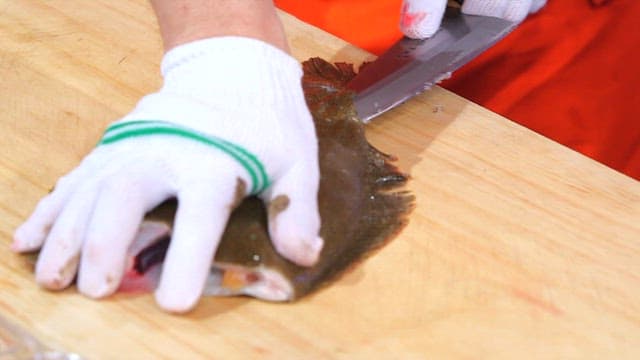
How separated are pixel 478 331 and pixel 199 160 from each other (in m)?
0.31

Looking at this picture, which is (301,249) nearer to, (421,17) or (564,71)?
(421,17)

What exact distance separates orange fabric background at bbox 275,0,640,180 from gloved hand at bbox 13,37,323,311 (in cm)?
42

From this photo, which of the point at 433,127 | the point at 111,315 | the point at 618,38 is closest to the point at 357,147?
the point at 433,127

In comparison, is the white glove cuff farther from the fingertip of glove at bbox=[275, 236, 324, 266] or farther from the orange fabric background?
the orange fabric background

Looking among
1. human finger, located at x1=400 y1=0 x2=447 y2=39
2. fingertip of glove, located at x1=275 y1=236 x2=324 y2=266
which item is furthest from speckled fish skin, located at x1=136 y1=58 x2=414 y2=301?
human finger, located at x1=400 y1=0 x2=447 y2=39

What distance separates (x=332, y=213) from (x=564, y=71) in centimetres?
50

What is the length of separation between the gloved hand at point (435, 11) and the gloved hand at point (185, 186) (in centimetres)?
32

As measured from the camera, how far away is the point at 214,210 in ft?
2.37

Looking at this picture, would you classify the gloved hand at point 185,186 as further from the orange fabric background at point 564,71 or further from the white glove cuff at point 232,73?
the orange fabric background at point 564,71

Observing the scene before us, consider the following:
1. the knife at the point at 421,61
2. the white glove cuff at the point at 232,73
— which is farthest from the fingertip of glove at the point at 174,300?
the knife at the point at 421,61

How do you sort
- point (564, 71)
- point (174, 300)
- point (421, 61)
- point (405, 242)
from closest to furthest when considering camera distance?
point (174, 300)
point (405, 242)
point (421, 61)
point (564, 71)

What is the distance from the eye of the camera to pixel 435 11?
1.04 m

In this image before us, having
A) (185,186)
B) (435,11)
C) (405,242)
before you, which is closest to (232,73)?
(185,186)

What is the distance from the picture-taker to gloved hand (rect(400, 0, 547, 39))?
104cm
